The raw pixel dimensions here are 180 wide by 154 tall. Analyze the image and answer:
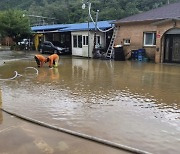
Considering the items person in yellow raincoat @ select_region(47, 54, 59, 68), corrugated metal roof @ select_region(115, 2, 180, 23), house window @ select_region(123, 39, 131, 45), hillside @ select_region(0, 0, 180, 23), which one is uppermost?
hillside @ select_region(0, 0, 180, 23)

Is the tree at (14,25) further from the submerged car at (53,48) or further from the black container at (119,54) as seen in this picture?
the black container at (119,54)

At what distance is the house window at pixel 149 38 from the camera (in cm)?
1944

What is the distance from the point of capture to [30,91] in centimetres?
917

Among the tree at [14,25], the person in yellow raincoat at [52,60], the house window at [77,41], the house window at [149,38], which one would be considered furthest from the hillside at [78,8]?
the person in yellow raincoat at [52,60]

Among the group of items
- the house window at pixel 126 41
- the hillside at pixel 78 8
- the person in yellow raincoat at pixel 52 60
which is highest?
the hillside at pixel 78 8

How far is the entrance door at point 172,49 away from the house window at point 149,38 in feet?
4.10

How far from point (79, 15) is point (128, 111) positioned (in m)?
54.9

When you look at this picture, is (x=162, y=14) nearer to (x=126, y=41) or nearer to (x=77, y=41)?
(x=126, y=41)

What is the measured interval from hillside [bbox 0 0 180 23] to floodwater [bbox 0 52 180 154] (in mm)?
38760

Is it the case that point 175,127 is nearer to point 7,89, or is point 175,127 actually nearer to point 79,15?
point 7,89

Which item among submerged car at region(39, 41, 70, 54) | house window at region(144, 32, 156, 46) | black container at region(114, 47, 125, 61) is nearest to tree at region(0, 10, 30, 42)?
submerged car at region(39, 41, 70, 54)

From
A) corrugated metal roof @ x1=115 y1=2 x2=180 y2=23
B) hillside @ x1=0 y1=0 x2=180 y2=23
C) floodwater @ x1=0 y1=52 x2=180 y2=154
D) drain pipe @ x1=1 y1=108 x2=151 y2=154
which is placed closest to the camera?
drain pipe @ x1=1 y1=108 x2=151 y2=154

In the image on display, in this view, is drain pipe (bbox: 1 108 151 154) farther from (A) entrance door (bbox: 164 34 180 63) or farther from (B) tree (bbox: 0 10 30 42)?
(B) tree (bbox: 0 10 30 42)

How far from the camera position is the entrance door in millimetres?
17875
